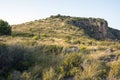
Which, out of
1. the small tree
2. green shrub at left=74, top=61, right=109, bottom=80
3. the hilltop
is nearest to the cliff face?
the hilltop

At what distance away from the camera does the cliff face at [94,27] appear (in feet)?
244

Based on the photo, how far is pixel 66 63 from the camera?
13.4 metres

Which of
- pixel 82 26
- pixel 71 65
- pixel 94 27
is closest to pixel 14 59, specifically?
pixel 71 65

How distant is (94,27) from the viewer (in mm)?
80750

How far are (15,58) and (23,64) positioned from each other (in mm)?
631

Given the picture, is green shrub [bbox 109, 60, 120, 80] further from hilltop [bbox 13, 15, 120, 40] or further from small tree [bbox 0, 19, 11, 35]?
hilltop [bbox 13, 15, 120, 40]

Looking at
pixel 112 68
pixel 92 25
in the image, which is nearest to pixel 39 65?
pixel 112 68

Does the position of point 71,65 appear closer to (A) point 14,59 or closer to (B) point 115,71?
(B) point 115,71

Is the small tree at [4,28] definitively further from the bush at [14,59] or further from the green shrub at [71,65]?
the green shrub at [71,65]

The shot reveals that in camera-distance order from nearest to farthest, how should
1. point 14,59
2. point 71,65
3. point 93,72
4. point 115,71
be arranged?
point 93,72 < point 115,71 < point 71,65 < point 14,59

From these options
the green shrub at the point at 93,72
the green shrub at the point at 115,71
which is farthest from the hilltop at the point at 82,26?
the green shrub at the point at 93,72

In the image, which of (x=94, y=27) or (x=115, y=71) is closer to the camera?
(x=115, y=71)

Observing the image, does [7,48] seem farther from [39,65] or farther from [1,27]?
[1,27]

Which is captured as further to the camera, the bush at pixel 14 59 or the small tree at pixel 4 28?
the small tree at pixel 4 28
